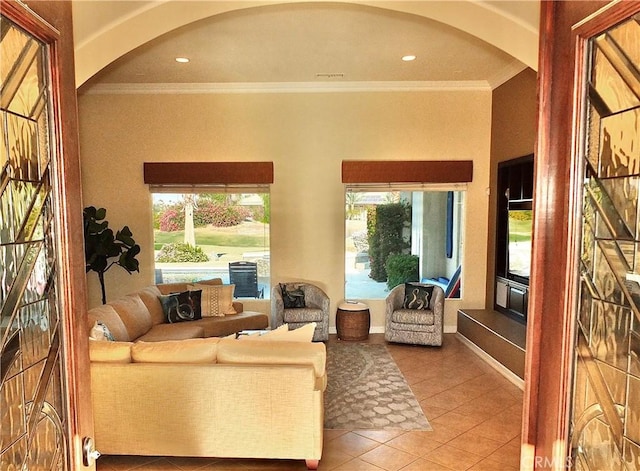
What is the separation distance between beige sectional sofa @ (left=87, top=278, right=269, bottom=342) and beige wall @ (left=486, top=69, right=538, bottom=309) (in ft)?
11.3

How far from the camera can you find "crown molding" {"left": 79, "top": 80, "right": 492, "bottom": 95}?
221 inches

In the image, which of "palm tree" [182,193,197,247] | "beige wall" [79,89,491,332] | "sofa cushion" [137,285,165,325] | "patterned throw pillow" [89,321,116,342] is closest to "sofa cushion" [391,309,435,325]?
"beige wall" [79,89,491,332]

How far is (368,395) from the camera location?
12.5 feet

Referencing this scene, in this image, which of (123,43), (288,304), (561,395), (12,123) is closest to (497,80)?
(288,304)

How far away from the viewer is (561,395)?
109cm

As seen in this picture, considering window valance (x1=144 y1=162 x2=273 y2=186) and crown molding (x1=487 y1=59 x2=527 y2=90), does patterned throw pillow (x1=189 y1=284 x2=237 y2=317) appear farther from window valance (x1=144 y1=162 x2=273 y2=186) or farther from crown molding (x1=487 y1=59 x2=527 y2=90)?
crown molding (x1=487 y1=59 x2=527 y2=90)

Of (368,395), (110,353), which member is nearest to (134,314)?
(110,353)

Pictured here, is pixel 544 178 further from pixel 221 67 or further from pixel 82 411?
pixel 221 67

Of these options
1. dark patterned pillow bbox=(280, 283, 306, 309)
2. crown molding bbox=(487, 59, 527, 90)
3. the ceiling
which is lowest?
dark patterned pillow bbox=(280, 283, 306, 309)

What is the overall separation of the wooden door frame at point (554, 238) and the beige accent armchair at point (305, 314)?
421 cm

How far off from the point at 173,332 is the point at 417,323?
2.99 metres

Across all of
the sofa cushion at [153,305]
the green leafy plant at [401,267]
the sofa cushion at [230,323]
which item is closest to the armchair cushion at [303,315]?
the sofa cushion at [230,323]

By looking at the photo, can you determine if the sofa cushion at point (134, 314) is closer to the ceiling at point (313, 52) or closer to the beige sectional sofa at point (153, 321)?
the beige sectional sofa at point (153, 321)

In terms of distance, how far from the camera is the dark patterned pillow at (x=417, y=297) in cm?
533
